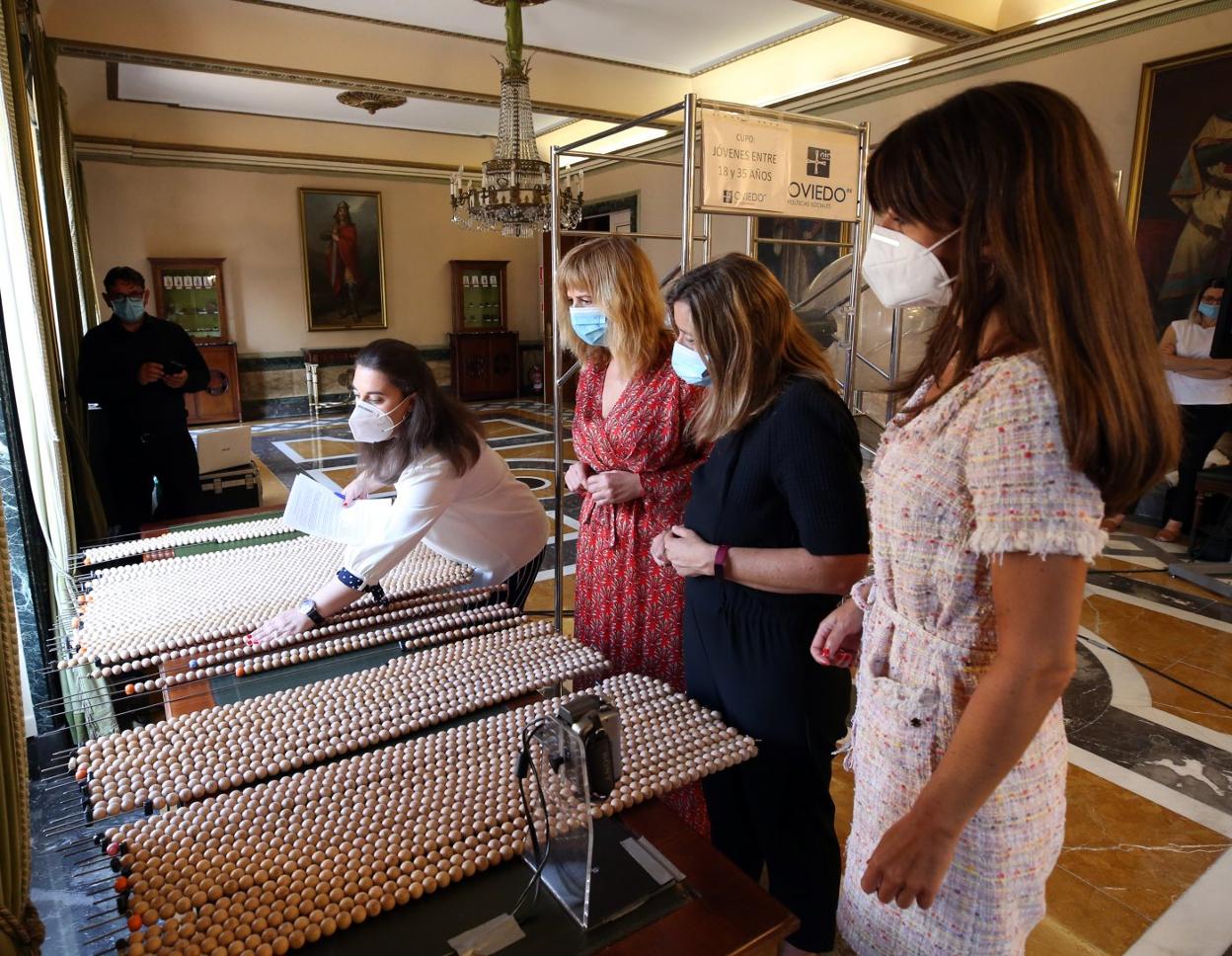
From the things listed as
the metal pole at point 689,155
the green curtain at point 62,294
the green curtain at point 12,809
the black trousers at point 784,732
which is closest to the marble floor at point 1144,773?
the black trousers at point 784,732

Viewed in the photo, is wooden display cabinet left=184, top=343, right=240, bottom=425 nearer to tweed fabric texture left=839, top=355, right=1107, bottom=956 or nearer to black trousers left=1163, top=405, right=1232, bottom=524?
black trousers left=1163, top=405, right=1232, bottom=524

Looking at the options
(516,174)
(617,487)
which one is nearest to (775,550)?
(617,487)

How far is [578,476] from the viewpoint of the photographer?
2.11 m

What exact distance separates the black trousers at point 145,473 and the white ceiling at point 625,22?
3.69m

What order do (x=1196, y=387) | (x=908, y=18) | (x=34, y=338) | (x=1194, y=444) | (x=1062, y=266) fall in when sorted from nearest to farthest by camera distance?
(x=1062, y=266), (x=34, y=338), (x=1196, y=387), (x=1194, y=444), (x=908, y=18)

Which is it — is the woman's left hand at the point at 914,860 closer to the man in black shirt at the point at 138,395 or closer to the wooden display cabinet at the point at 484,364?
the man in black shirt at the point at 138,395

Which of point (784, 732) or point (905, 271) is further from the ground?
point (905, 271)

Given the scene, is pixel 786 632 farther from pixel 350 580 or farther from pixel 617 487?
pixel 350 580

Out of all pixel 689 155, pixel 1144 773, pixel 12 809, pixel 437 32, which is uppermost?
pixel 437 32

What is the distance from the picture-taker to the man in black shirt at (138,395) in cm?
398

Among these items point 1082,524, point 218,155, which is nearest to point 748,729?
point 1082,524

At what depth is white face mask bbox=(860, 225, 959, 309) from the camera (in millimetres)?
925

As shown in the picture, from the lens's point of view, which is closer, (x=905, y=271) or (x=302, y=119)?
(x=905, y=271)

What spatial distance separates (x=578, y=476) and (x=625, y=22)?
577cm
